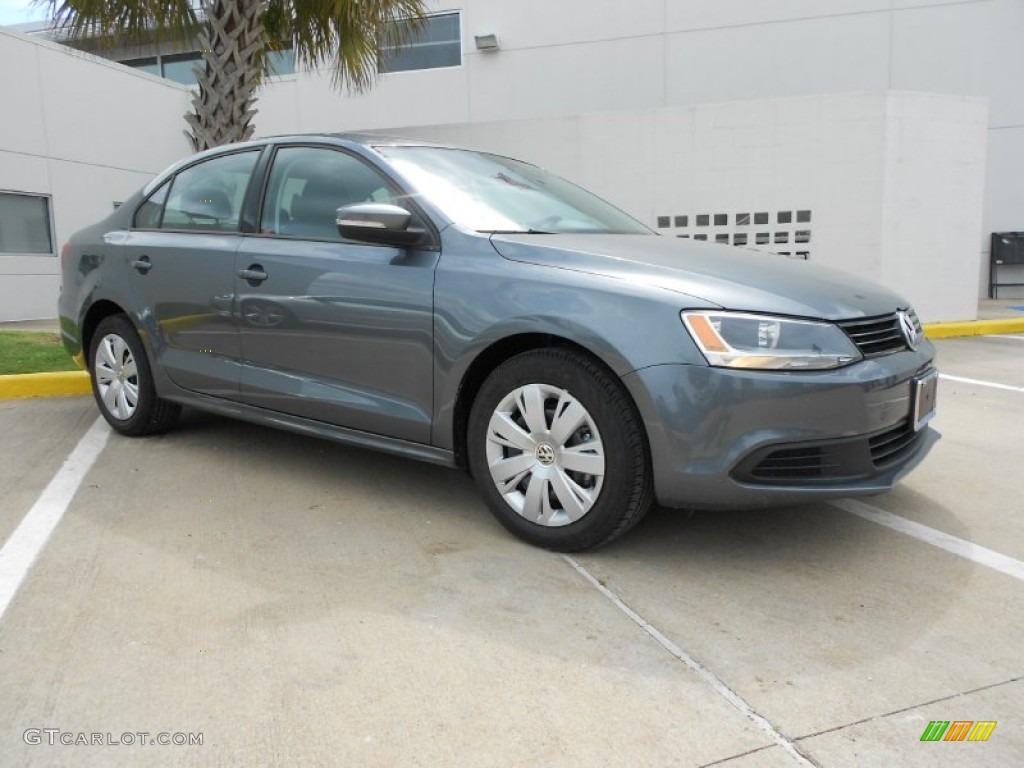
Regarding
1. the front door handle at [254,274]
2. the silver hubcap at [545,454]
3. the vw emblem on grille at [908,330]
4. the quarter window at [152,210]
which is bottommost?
the silver hubcap at [545,454]

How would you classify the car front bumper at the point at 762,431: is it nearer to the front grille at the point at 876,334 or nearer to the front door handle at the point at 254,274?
the front grille at the point at 876,334

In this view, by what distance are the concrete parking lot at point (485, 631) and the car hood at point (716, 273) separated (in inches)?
38.2

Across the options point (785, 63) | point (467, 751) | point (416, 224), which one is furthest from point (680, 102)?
point (467, 751)

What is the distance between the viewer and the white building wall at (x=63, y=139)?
11.8 meters

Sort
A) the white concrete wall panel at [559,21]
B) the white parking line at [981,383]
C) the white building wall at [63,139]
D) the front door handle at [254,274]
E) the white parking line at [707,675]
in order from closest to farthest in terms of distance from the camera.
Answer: the white parking line at [707,675]
the front door handle at [254,274]
the white parking line at [981,383]
the white building wall at [63,139]
the white concrete wall panel at [559,21]

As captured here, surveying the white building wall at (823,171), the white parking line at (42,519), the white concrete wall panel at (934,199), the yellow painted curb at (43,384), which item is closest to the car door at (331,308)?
the white parking line at (42,519)

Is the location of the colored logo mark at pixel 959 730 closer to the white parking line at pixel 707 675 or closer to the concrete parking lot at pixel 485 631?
the concrete parking lot at pixel 485 631

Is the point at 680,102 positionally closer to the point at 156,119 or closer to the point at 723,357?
the point at 156,119

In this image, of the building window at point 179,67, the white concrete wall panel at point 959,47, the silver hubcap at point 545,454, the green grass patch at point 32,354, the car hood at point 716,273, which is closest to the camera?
the car hood at point 716,273

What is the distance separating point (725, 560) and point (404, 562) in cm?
122

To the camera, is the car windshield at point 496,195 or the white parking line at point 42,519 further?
the car windshield at point 496,195

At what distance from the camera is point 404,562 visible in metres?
3.23

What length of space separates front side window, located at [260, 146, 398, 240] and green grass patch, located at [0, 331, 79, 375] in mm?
3283

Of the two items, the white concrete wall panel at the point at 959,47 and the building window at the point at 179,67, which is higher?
the building window at the point at 179,67
